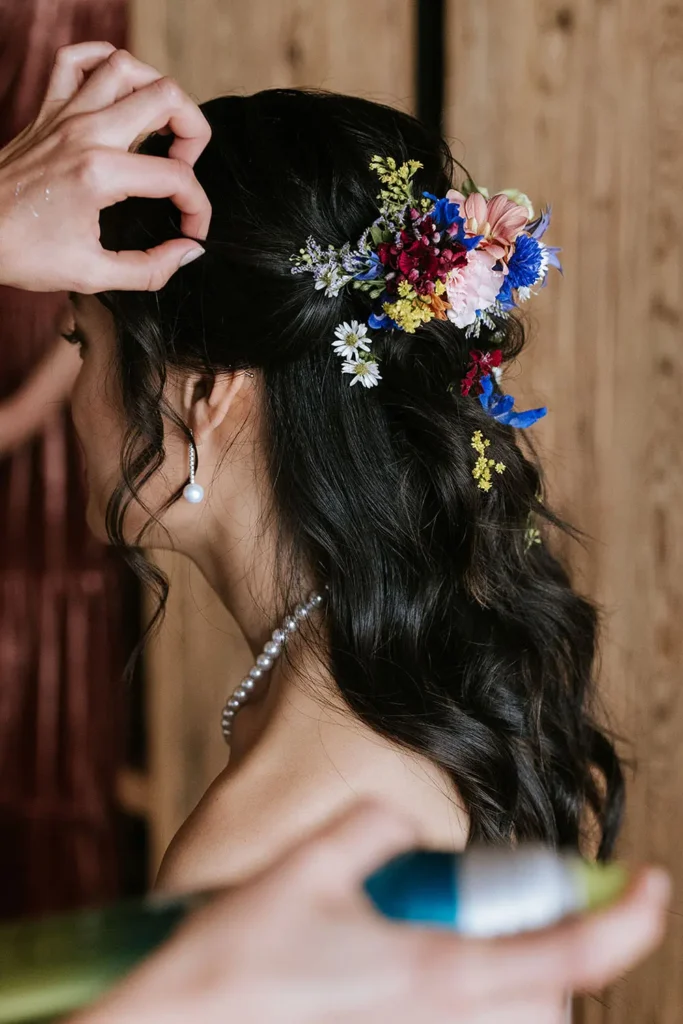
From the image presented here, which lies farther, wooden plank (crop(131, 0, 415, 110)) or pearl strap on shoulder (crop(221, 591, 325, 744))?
wooden plank (crop(131, 0, 415, 110))

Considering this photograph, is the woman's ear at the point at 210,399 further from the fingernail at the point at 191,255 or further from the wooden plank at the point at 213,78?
the wooden plank at the point at 213,78

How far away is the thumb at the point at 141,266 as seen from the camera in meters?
0.77

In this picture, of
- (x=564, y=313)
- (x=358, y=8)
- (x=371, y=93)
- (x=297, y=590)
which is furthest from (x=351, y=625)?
(x=358, y=8)

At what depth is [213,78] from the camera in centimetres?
134

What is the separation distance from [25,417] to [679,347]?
105 centimetres

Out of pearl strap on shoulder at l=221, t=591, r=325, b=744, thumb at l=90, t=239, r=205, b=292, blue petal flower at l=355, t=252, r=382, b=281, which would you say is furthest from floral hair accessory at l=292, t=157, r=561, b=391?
pearl strap on shoulder at l=221, t=591, r=325, b=744

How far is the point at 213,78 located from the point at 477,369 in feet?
2.53

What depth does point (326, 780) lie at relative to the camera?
0.75 meters

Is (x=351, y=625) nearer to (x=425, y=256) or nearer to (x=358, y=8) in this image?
(x=425, y=256)

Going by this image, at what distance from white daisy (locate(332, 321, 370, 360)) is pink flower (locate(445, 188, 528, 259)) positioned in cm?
14

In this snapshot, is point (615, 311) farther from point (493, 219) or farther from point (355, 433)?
point (355, 433)

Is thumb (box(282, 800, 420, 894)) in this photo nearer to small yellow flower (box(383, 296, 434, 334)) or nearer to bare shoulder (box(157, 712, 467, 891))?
bare shoulder (box(157, 712, 467, 891))

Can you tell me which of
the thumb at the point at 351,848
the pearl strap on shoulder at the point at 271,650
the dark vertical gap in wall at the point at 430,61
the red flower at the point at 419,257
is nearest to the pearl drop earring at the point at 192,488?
the pearl strap on shoulder at the point at 271,650

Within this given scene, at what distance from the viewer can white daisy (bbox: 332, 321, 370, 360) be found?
2.68 feet
